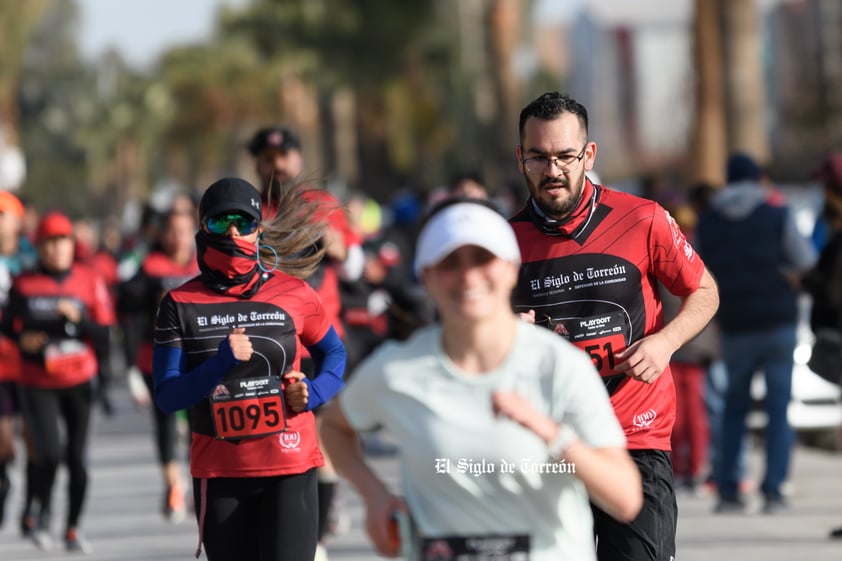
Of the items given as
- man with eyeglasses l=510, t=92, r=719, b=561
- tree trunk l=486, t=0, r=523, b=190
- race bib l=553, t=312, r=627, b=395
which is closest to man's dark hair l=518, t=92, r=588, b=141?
man with eyeglasses l=510, t=92, r=719, b=561

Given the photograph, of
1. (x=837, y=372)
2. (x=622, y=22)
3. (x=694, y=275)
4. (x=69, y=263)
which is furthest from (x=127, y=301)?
(x=622, y=22)

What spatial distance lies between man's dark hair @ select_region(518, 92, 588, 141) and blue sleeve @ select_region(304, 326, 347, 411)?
3.86 feet

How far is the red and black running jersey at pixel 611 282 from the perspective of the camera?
5906 millimetres

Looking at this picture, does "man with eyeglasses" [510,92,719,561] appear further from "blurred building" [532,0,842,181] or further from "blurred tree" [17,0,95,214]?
"blurred tree" [17,0,95,214]

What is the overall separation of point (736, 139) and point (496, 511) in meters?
15.3

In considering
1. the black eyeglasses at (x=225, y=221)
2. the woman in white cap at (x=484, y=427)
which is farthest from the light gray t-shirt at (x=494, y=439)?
the black eyeglasses at (x=225, y=221)

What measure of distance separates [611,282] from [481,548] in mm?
2182

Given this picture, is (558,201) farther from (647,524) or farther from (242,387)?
(242,387)

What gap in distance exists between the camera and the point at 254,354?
6270 mm

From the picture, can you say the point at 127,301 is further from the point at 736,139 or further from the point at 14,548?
the point at 736,139

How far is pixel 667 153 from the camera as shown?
6844 cm

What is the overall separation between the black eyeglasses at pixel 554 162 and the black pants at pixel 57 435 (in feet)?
19.9

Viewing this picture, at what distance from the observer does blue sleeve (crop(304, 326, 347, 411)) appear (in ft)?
20.8

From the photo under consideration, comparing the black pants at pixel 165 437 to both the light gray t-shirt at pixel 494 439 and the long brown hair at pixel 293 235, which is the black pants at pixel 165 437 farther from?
the light gray t-shirt at pixel 494 439
